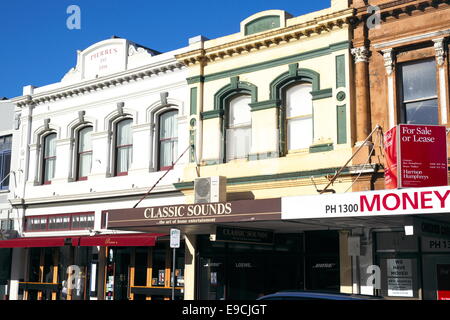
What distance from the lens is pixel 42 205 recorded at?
25531 millimetres

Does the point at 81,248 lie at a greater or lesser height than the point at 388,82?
lesser

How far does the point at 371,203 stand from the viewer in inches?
524

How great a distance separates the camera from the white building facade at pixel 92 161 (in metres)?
22.0

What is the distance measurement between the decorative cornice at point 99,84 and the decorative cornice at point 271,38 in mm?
1028

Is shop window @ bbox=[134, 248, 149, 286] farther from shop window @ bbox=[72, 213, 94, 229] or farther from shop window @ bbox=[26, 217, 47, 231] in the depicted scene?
shop window @ bbox=[26, 217, 47, 231]

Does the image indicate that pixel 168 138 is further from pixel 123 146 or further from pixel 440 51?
pixel 440 51

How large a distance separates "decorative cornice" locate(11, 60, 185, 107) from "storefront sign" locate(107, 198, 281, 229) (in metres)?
6.13

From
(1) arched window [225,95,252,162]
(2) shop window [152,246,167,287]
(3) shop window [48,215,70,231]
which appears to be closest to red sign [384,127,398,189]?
(1) arched window [225,95,252,162]

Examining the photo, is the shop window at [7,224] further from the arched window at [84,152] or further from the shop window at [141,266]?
the shop window at [141,266]

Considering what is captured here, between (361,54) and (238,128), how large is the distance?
186 inches

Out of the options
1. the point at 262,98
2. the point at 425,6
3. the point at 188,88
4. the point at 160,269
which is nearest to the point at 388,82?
the point at 425,6

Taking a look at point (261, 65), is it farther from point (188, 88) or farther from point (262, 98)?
point (188, 88)
